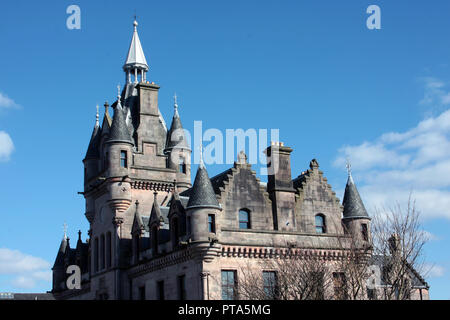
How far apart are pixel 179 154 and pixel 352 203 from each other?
15.2m

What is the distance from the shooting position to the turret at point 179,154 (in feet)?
179

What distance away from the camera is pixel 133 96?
2249 inches

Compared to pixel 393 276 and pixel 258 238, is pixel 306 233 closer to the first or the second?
pixel 258 238

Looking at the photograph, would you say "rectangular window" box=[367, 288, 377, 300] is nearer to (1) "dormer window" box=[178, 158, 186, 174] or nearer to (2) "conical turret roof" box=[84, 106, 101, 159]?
(1) "dormer window" box=[178, 158, 186, 174]

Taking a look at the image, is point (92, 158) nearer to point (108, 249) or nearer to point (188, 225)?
point (108, 249)

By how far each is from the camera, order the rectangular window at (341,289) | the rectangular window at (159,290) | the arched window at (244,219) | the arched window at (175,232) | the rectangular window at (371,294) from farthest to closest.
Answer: the rectangular window at (159,290) → the arched window at (244,219) → the arched window at (175,232) → the rectangular window at (371,294) → the rectangular window at (341,289)

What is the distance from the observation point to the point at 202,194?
41781 millimetres

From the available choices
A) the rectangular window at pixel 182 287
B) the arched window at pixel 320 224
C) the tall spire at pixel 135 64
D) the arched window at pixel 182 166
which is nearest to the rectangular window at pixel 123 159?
the arched window at pixel 182 166

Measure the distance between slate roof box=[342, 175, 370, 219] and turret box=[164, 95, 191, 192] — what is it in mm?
13434

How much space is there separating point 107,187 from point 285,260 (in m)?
17.0

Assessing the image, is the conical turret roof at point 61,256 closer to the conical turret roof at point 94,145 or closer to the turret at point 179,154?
the conical turret roof at point 94,145

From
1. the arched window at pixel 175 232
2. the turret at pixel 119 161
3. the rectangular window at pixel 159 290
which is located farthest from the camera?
the turret at pixel 119 161

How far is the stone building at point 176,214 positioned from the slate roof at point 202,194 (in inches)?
2.6

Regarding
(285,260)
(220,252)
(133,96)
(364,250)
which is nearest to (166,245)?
(220,252)
